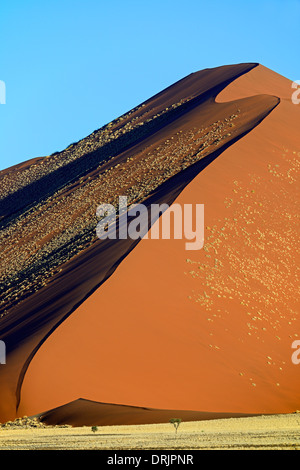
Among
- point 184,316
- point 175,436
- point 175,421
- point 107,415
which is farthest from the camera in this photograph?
point 184,316

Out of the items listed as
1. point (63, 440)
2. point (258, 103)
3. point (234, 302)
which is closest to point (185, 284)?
point (234, 302)

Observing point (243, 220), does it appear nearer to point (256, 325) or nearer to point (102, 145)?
point (256, 325)

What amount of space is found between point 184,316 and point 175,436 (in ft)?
23.9

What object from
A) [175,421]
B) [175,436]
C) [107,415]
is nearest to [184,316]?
[107,415]

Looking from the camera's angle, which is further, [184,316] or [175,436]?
[184,316]

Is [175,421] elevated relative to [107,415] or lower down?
lower down

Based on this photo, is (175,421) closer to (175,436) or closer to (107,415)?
(175,436)

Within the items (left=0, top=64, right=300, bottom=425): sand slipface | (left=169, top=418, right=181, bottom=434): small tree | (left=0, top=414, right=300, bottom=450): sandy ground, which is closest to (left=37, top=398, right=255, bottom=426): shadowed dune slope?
(left=0, top=64, right=300, bottom=425): sand slipface

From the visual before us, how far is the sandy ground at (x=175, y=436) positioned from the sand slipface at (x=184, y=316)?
1117 millimetres

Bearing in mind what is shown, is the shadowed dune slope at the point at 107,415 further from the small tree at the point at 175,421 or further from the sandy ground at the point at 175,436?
the small tree at the point at 175,421

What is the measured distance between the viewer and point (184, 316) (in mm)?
23469

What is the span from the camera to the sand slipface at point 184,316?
A: 20.6 metres
